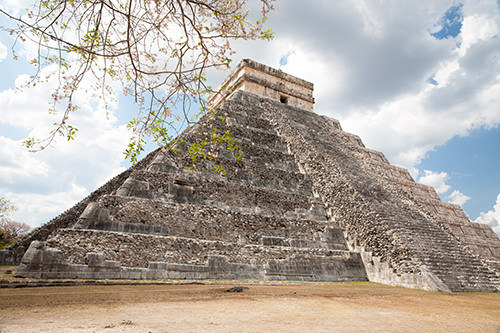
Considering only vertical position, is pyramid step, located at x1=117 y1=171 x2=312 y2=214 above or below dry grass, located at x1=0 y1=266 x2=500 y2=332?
above

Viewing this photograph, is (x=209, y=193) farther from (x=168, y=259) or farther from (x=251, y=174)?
(x=168, y=259)

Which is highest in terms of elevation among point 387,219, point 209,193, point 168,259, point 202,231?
point 209,193

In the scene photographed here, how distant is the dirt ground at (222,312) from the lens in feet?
8.51

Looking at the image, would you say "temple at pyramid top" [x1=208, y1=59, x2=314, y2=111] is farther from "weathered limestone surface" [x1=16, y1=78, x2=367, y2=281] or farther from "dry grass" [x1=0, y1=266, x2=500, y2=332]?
"dry grass" [x1=0, y1=266, x2=500, y2=332]

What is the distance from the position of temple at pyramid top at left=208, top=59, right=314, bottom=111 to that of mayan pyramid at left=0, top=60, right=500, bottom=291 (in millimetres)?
4547

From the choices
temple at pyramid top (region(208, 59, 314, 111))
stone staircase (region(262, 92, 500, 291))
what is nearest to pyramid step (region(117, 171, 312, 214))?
stone staircase (region(262, 92, 500, 291))

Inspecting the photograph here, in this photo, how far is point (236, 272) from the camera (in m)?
6.49

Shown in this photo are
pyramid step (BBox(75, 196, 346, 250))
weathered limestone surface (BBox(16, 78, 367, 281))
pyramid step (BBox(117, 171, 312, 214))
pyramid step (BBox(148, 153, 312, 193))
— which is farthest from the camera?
pyramid step (BBox(148, 153, 312, 193))

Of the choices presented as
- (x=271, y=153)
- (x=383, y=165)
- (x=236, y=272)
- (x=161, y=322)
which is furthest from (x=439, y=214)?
(x=161, y=322)

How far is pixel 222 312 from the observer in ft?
10.6

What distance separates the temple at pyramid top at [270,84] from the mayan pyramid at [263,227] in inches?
179

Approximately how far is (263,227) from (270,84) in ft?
35.5

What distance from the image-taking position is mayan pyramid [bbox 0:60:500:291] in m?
5.81

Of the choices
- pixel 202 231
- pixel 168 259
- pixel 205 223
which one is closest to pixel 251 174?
pixel 205 223
